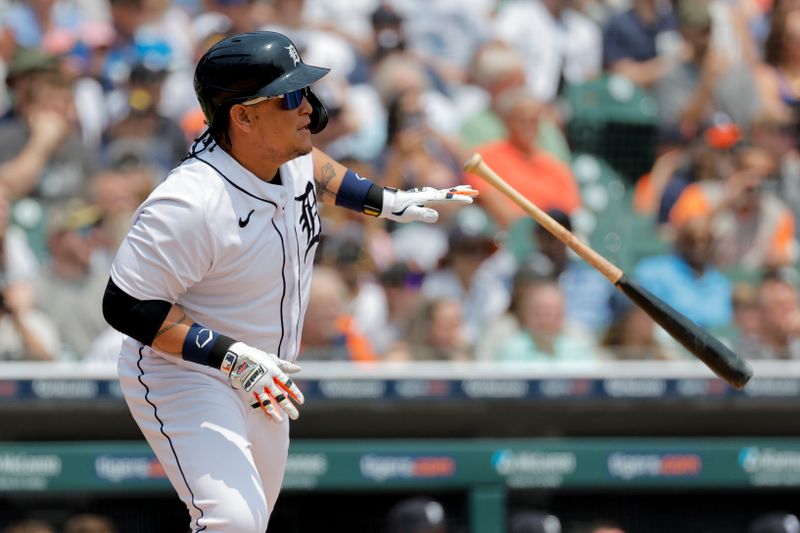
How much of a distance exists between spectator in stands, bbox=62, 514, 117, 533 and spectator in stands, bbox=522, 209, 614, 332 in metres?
2.20

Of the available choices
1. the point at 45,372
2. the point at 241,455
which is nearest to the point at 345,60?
the point at 45,372

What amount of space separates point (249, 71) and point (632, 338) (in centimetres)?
322

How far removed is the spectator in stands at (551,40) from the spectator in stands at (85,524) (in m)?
3.69

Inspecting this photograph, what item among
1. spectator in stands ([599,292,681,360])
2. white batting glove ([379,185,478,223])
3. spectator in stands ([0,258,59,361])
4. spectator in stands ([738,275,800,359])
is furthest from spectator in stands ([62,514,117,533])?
spectator in stands ([738,275,800,359])

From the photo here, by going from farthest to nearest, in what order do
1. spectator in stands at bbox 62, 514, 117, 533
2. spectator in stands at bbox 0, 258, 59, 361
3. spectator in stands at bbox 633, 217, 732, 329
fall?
1. spectator in stands at bbox 633, 217, 732, 329
2. spectator in stands at bbox 0, 258, 59, 361
3. spectator in stands at bbox 62, 514, 117, 533

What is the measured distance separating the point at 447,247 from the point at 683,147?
5.53ft

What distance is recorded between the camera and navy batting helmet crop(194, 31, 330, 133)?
339cm

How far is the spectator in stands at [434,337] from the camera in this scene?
581 cm

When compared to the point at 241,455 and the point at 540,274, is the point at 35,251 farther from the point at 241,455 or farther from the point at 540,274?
the point at 241,455

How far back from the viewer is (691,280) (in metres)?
6.56

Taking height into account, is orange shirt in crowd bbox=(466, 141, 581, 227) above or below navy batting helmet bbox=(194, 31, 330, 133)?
below

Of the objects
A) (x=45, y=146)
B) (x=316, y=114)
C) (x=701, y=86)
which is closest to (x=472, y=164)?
(x=316, y=114)

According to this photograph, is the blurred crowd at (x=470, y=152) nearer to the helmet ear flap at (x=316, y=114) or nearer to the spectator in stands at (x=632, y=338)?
the spectator in stands at (x=632, y=338)

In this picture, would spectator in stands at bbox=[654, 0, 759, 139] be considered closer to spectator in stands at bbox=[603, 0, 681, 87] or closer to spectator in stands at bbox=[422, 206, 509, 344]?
spectator in stands at bbox=[603, 0, 681, 87]
